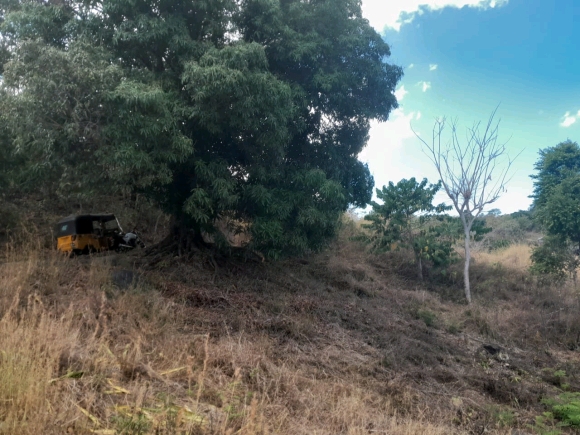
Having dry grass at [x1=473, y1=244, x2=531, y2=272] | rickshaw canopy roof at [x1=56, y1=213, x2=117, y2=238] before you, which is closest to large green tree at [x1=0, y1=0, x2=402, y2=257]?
rickshaw canopy roof at [x1=56, y1=213, x2=117, y2=238]

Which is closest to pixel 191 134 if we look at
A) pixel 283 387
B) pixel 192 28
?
pixel 192 28

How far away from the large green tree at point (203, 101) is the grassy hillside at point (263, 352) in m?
1.61

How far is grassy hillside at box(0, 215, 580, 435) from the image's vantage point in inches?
140

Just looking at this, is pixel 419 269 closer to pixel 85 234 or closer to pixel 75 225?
pixel 85 234

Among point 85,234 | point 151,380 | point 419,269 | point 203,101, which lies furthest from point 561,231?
point 151,380

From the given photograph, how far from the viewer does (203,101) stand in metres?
8.02

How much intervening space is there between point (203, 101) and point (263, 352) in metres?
4.47

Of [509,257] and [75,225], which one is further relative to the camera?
[509,257]

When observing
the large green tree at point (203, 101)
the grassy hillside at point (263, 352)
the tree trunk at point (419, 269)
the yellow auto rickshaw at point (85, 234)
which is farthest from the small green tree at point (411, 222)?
the yellow auto rickshaw at point (85, 234)

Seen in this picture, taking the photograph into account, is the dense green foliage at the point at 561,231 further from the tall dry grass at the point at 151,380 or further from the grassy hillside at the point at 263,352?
the tall dry grass at the point at 151,380

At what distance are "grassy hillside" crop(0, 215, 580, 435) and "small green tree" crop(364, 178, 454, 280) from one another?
199cm

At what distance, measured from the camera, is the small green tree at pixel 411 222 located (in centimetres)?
1517

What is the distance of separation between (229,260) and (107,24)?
558 centimetres

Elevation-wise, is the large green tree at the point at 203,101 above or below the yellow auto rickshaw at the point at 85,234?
above
